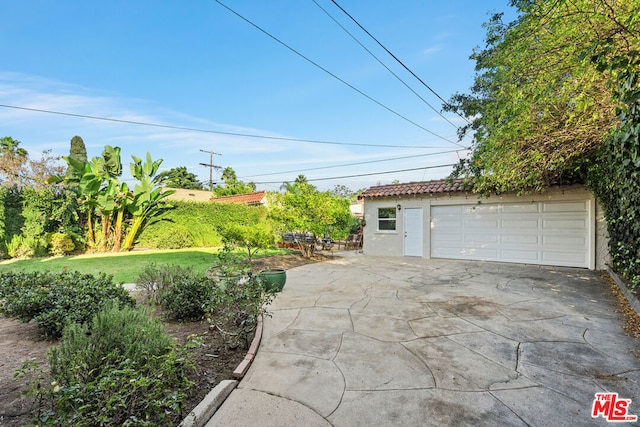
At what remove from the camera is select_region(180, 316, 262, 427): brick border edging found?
2.21 m

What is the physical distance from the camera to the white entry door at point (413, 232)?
12.4 m

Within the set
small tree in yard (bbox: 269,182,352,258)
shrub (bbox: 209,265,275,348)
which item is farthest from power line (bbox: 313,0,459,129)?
shrub (bbox: 209,265,275,348)

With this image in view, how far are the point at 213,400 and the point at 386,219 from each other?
11.7 meters

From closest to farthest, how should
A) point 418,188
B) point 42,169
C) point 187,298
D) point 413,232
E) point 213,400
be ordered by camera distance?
point 213,400, point 187,298, point 418,188, point 413,232, point 42,169

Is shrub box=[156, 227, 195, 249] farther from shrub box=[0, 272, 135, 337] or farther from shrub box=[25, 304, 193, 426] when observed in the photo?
shrub box=[25, 304, 193, 426]

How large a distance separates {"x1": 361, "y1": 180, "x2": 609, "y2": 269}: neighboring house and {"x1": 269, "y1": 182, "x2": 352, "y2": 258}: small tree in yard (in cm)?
234

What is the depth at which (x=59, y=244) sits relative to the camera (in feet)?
40.7

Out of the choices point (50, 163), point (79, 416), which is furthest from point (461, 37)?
point (50, 163)

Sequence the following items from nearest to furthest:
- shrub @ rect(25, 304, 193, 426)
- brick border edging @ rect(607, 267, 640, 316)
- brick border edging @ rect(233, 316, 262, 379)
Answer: shrub @ rect(25, 304, 193, 426) → brick border edging @ rect(233, 316, 262, 379) → brick border edging @ rect(607, 267, 640, 316)

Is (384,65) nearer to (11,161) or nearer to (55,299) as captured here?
(55,299)

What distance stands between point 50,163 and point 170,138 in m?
13.9

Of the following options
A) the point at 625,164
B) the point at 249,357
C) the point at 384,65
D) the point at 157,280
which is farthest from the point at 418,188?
the point at 249,357

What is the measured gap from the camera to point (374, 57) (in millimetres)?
9555

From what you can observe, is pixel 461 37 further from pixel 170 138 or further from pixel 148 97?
pixel 170 138
